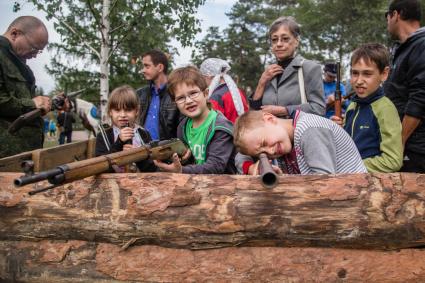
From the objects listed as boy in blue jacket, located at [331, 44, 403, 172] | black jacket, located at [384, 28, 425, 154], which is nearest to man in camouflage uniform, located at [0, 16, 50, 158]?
boy in blue jacket, located at [331, 44, 403, 172]

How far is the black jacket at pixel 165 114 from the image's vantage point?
4352 millimetres

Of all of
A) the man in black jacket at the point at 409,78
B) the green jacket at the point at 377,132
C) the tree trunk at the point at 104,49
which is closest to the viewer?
the green jacket at the point at 377,132

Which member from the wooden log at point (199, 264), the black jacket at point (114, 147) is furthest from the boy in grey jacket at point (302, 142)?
the black jacket at point (114, 147)

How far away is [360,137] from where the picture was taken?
3.01 metres

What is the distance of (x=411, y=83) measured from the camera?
325 centimetres

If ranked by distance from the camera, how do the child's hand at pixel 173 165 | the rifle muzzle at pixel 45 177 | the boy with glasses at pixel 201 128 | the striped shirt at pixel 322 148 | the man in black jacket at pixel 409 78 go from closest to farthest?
1. the rifle muzzle at pixel 45 177
2. the striped shirt at pixel 322 148
3. the child's hand at pixel 173 165
4. the boy with glasses at pixel 201 128
5. the man in black jacket at pixel 409 78

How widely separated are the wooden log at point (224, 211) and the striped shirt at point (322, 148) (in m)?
0.21

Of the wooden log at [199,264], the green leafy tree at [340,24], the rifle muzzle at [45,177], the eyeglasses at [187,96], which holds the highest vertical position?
the green leafy tree at [340,24]

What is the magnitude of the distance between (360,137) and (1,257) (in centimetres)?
256

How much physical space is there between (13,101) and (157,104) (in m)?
1.49

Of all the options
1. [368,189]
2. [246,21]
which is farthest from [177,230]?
[246,21]

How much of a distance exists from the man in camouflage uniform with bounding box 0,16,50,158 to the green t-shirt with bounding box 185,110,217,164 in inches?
67.8

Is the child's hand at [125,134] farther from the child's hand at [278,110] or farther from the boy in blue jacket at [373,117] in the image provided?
the boy in blue jacket at [373,117]

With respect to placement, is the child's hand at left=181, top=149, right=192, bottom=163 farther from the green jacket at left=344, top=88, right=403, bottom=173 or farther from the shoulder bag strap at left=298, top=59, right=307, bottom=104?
the green jacket at left=344, top=88, right=403, bottom=173
